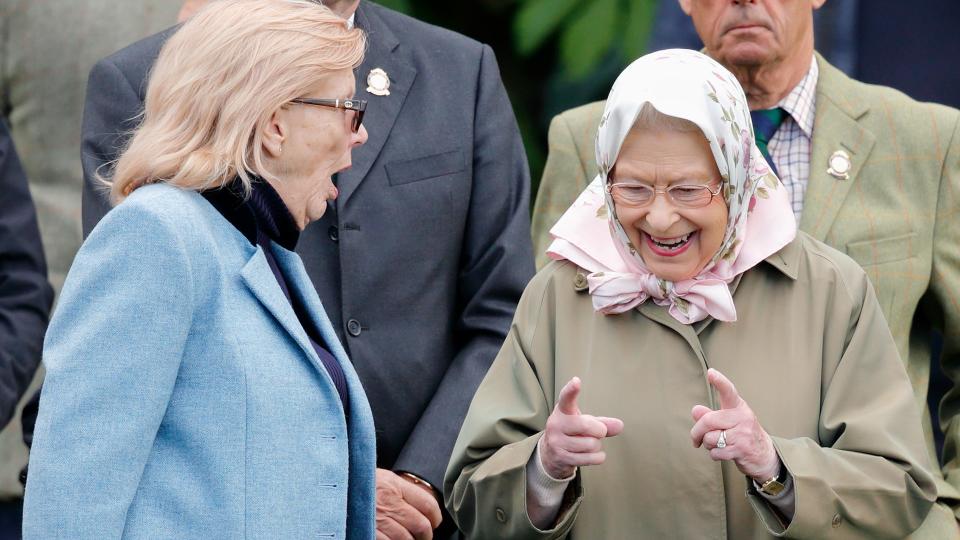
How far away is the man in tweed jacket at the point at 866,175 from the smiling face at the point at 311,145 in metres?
0.98

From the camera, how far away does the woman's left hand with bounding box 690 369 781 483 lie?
3066mm

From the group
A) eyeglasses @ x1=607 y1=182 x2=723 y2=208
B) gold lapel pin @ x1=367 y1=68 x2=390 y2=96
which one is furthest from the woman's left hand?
gold lapel pin @ x1=367 y1=68 x2=390 y2=96

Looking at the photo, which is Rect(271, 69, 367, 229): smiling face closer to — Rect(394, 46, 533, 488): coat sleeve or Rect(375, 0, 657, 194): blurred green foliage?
Rect(394, 46, 533, 488): coat sleeve

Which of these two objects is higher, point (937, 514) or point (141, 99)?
point (141, 99)

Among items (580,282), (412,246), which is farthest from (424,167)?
A: (580,282)

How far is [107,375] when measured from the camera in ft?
9.24

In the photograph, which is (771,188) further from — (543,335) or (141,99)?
(141,99)

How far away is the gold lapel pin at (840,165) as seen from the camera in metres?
4.03

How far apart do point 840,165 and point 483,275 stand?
833mm

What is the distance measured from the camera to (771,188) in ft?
11.3

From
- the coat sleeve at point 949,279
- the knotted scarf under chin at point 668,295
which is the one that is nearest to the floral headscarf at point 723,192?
the knotted scarf under chin at point 668,295

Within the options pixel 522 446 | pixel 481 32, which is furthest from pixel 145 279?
pixel 481 32

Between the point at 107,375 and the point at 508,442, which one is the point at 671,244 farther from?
the point at 107,375

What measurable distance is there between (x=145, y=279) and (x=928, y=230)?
1880 millimetres
